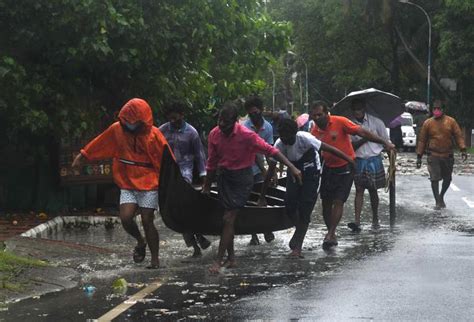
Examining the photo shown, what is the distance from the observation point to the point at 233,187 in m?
10.6

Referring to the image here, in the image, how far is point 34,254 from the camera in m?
11.5

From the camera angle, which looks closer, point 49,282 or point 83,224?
point 49,282

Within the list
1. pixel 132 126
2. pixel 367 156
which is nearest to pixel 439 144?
pixel 367 156

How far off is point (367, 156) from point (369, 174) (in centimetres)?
28

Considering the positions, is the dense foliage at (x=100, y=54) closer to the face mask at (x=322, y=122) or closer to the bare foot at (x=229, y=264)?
the face mask at (x=322, y=122)

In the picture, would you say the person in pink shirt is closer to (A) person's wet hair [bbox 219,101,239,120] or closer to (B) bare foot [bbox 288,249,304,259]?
(A) person's wet hair [bbox 219,101,239,120]

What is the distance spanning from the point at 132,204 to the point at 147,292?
5.82ft

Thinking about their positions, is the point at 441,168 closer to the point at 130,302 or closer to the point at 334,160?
the point at 334,160

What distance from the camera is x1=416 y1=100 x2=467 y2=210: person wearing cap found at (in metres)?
17.6

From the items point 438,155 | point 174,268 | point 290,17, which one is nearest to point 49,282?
point 174,268

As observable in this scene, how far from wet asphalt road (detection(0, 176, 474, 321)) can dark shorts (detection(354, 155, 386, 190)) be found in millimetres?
745

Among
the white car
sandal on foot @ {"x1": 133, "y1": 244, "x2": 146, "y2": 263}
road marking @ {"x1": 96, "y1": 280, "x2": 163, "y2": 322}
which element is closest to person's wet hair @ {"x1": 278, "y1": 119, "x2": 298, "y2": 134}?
sandal on foot @ {"x1": 133, "y1": 244, "x2": 146, "y2": 263}

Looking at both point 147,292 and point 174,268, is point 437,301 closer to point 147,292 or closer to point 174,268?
point 147,292

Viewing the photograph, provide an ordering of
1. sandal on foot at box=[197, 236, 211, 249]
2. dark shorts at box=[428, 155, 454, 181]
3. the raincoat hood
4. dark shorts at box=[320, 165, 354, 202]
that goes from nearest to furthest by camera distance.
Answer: the raincoat hood, sandal on foot at box=[197, 236, 211, 249], dark shorts at box=[320, 165, 354, 202], dark shorts at box=[428, 155, 454, 181]
